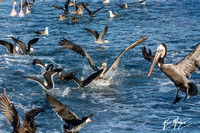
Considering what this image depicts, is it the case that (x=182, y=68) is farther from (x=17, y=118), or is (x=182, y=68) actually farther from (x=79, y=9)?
(x=79, y=9)

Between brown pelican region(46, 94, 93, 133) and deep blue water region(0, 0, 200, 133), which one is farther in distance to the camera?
deep blue water region(0, 0, 200, 133)

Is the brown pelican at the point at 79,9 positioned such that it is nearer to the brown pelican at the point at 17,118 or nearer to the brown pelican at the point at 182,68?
the brown pelican at the point at 182,68

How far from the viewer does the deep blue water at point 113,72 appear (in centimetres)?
1112

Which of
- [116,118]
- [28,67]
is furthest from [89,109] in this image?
[28,67]

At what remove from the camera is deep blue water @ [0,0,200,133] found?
11.1 meters

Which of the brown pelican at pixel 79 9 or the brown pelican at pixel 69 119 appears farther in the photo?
the brown pelican at pixel 79 9

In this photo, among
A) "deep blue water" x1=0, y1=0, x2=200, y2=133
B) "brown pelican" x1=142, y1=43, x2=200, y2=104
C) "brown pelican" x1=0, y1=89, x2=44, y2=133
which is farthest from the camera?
"deep blue water" x1=0, y1=0, x2=200, y2=133

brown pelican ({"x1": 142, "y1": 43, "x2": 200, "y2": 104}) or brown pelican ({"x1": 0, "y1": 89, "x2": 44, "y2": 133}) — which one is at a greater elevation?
brown pelican ({"x1": 142, "y1": 43, "x2": 200, "y2": 104})

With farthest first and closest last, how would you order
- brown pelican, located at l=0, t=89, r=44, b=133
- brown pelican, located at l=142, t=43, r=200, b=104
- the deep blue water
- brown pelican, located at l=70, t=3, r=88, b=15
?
brown pelican, located at l=70, t=3, r=88, b=15, the deep blue water, brown pelican, located at l=142, t=43, r=200, b=104, brown pelican, located at l=0, t=89, r=44, b=133

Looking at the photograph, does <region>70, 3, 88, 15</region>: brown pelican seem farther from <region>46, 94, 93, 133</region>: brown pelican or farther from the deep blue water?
<region>46, 94, 93, 133</region>: brown pelican

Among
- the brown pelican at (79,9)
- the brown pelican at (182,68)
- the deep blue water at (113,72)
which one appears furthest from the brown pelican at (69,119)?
the brown pelican at (79,9)

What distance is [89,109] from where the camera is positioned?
1200cm

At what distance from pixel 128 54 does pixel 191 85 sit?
7.91 metres

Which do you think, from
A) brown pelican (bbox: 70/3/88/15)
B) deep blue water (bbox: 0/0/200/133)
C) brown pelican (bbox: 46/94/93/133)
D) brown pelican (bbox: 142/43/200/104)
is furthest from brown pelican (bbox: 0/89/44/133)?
brown pelican (bbox: 70/3/88/15)
